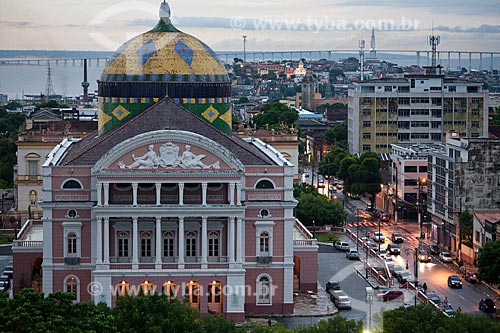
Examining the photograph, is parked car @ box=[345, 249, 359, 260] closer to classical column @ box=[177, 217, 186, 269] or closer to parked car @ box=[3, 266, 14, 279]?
classical column @ box=[177, 217, 186, 269]

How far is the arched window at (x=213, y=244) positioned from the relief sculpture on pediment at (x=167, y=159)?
3.16m

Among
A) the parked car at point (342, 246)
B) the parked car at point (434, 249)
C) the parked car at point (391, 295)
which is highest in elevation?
the parked car at point (342, 246)

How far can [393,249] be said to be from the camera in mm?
74688

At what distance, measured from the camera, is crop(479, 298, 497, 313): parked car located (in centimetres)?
5838

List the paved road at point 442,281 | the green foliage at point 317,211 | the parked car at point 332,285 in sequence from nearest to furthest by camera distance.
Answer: the paved road at point 442,281
the parked car at point 332,285
the green foliage at point 317,211

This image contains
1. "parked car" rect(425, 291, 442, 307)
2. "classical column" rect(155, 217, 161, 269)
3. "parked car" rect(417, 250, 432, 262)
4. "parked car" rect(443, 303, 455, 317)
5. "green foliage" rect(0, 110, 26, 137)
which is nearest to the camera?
"parked car" rect(443, 303, 455, 317)

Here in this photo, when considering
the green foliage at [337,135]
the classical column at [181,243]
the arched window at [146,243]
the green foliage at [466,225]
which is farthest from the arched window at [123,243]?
the green foliage at [337,135]

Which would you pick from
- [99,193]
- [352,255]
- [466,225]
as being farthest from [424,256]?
[99,193]

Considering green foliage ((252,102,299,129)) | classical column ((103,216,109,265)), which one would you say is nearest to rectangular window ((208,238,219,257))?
classical column ((103,216,109,265))

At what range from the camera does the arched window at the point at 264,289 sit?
2265 inches

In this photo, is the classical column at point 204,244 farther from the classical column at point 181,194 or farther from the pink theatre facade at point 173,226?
the classical column at point 181,194

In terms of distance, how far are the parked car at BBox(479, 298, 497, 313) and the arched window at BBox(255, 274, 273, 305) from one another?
9.82m

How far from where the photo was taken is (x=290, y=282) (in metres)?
57.5

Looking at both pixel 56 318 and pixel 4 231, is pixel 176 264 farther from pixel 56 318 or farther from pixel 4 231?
pixel 4 231
